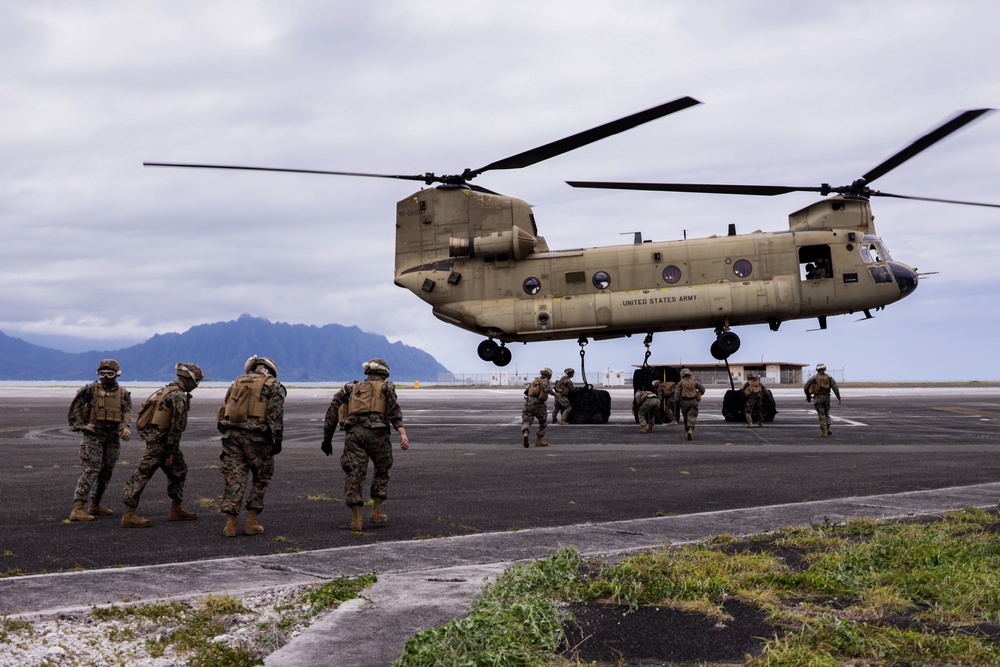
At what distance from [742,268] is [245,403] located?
17837 millimetres

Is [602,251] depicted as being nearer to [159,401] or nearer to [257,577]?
[159,401]

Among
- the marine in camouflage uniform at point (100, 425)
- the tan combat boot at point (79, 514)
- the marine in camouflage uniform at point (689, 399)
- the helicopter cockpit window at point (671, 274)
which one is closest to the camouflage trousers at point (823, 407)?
the marine in camouflage uniform at point (689, 399)

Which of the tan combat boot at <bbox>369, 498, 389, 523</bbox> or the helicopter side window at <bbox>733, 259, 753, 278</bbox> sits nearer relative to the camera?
the tan combat boot at <bbox>369, 498, 389, 523</bbox>

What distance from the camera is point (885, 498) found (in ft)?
34.2

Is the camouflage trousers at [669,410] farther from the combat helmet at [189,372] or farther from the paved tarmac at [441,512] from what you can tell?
the combat helmet at [189,372]

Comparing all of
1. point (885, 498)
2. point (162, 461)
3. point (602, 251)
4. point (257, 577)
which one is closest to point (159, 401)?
point (162, 461)

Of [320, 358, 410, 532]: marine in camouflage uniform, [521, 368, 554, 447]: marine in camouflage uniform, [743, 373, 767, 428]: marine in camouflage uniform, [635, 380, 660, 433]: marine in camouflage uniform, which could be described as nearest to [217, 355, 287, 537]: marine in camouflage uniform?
[320, 358, 410, 532]: marine in camouflage uniform

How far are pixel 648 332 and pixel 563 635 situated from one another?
20.4 m

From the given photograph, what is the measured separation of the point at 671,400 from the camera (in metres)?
Result: 25.2

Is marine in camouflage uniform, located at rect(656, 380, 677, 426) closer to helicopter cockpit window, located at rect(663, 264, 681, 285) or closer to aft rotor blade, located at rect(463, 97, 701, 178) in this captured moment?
helicopter cockpit window, located at rect(663, 264, 681, 285)

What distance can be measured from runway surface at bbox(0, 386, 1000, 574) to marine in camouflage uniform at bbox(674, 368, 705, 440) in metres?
0.44

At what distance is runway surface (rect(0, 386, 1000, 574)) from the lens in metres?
8.44

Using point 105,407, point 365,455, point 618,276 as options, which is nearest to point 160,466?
point 105,407

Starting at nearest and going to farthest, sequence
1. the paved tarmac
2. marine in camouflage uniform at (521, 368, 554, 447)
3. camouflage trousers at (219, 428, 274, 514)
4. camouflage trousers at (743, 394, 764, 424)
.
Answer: the paved tarmac, camouflage trousers at (219, 428, 274, 514), marine in camouflage uniform at (521, 368, 554, 447), camouflage trousers at (743, 394, 764, 424)
